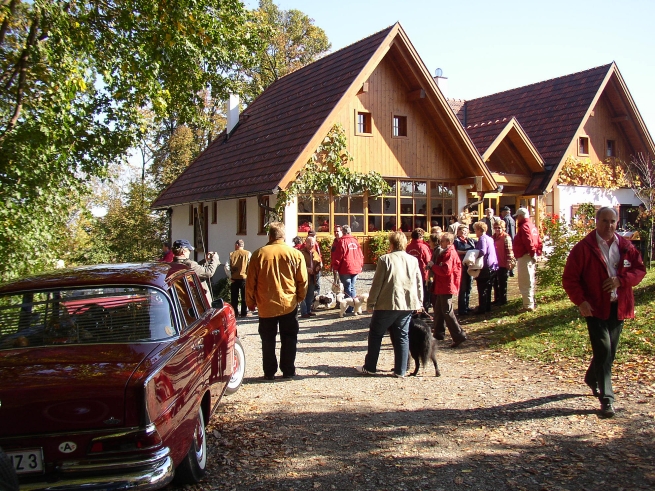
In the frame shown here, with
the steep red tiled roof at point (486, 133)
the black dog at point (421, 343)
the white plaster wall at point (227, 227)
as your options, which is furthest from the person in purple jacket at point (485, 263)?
the steep red tiled roof at point (486, 133)

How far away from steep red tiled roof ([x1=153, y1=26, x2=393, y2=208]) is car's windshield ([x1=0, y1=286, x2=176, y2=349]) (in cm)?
1207

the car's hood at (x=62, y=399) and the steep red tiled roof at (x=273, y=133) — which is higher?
the steep red tiled roof at (x=273, y=133)

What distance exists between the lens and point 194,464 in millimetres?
4703

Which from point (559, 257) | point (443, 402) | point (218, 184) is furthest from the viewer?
point (218, 184)

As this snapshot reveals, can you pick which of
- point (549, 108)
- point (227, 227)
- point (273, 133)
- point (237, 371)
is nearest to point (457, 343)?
point (237, 371)

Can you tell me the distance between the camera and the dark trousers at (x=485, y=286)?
479 inches

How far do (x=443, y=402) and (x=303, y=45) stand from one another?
1491 inches

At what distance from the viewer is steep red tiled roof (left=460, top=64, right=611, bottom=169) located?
24.5 m

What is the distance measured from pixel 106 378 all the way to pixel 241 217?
1722cm

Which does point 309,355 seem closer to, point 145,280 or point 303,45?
point 145,280

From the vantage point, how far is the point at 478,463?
16.9ft

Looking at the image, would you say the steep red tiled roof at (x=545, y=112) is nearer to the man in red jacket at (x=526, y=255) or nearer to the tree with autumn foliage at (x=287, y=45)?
the man in red jacket at (x=526, y=255)

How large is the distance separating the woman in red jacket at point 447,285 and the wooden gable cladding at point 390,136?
9478 mm

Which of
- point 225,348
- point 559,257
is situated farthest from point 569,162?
point 225,348
